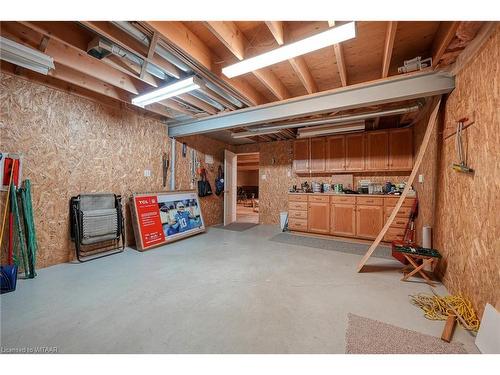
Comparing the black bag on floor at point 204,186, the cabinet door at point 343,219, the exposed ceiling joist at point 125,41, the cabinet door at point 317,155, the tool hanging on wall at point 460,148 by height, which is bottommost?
the cabinet door at point 343,219

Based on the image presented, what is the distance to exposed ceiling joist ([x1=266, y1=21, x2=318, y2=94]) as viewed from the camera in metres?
1.89

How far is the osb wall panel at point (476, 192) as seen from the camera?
1595mm

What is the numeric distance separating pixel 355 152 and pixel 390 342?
165 inches

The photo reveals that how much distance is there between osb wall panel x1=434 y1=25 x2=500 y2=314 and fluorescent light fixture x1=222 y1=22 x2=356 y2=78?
113 centimetres

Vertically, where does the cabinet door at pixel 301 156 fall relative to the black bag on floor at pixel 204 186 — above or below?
above

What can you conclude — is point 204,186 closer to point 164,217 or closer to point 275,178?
point 164,217

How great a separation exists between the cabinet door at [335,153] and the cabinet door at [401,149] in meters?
0.98

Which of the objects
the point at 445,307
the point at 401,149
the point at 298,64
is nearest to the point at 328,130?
the point at 401,149

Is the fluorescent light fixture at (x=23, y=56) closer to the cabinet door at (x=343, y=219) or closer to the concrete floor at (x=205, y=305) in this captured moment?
the concrete floor at (x=205, y=305)

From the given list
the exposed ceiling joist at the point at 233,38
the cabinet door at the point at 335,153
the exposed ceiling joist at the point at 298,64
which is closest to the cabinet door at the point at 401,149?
the cabinet door at the point at 335,153

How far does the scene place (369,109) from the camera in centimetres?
387

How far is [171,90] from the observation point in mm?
2811
